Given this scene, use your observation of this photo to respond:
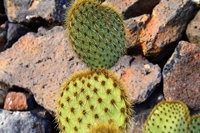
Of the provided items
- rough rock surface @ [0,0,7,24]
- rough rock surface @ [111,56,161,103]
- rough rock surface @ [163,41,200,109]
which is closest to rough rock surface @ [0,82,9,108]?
rough rock surface @ [0,0,7,24]

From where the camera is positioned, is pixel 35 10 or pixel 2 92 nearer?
pixel 2 92

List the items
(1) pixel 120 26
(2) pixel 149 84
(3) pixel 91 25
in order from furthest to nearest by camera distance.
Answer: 1. (2) pixel 149 84
2. (1) pixel 120 26
3. (3) pixel 91 25

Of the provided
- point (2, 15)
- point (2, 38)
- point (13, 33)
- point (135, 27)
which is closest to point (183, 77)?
point (135, 27)

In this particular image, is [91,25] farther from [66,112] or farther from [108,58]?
[66,112]

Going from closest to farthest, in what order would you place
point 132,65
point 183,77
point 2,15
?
point 183,77
point 132,65
point 2,15

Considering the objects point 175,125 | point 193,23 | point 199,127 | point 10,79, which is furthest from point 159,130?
point 10,79

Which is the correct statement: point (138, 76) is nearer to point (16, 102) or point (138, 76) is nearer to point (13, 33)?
point (16, 102)

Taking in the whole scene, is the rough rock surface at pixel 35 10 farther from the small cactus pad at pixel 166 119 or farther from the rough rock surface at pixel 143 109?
the small cactus pad at pixel 166 119

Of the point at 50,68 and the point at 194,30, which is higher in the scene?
the point at 194,30
